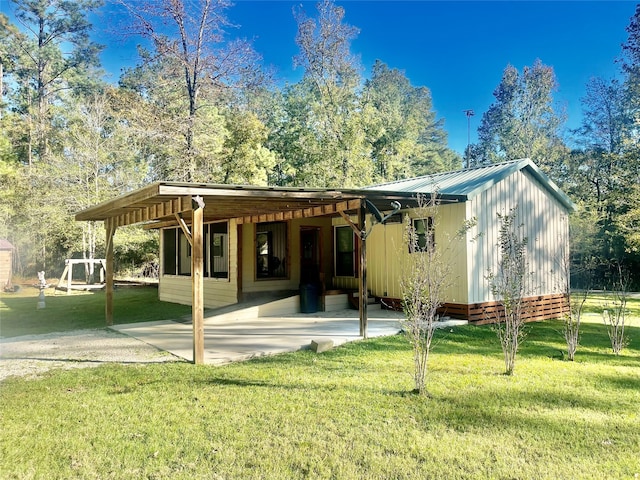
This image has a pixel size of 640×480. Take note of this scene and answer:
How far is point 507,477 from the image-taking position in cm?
282

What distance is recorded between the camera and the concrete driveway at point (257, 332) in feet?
20.8

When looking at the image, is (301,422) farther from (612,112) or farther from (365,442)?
(612,112)

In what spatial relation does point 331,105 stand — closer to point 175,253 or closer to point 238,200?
point 175,253

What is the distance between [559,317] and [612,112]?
1764 cm

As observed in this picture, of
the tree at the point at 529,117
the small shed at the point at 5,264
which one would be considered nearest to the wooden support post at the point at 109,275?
the small shed at the point at 5,264

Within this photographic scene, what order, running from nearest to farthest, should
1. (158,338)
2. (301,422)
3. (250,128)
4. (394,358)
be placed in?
(301,422) < (394,358) < (158,338) < (250,128)

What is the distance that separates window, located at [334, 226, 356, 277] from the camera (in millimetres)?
11281

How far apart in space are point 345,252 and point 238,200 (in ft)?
16.8

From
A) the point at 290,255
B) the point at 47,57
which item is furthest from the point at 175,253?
the point at 47,57

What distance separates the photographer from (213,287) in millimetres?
11656

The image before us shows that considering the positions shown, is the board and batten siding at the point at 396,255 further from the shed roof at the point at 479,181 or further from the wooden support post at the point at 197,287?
the wooden support post at the point at 197,287

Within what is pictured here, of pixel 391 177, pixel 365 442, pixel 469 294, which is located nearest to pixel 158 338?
pixel 365 442

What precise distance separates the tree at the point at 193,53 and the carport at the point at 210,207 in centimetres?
644

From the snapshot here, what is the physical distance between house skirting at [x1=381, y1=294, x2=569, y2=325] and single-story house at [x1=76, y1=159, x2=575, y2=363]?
3cm
